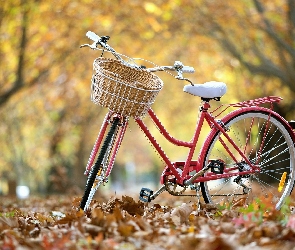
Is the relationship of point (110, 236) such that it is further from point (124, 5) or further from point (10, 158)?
point (10, 158)

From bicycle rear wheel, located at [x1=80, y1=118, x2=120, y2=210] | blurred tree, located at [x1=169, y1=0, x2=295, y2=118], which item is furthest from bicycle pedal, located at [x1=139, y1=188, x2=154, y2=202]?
blurred tree, located at [x1=169, y1=0, x2=295, y2=118]

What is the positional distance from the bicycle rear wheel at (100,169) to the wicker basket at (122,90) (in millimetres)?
215

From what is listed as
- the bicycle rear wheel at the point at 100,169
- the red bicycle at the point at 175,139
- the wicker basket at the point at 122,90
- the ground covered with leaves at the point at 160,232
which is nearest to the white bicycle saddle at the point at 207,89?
the red bicycle at the point at 175,139

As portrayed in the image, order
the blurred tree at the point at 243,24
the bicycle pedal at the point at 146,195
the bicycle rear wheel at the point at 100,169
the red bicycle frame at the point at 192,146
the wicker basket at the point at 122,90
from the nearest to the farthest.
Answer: the wicker basket at the point at 122,90 → the bicycle rear wheel at the point at 100,169 → the red bicycle frame at the point at 192,146 → the bicycle pedal at the point at 146,195 → the blurred tree at the point at 243,24

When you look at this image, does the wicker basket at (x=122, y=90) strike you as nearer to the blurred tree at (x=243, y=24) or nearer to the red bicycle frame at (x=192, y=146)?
the red bicycle frame at (x=192, y=146)

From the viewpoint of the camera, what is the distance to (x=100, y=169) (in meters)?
4.64

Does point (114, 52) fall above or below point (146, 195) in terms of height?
above

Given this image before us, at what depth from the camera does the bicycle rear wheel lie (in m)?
4.48

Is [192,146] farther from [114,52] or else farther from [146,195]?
[114,52]

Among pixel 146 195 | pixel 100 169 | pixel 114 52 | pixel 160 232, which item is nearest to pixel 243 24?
pixel 146 195

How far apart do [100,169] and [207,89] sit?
1.06 metres

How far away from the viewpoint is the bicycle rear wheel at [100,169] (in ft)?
14.7

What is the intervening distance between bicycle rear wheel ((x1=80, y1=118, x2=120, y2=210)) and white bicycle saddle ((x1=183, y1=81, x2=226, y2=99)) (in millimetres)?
647

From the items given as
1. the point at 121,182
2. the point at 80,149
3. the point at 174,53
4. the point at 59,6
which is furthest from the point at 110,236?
the point at 121,182
